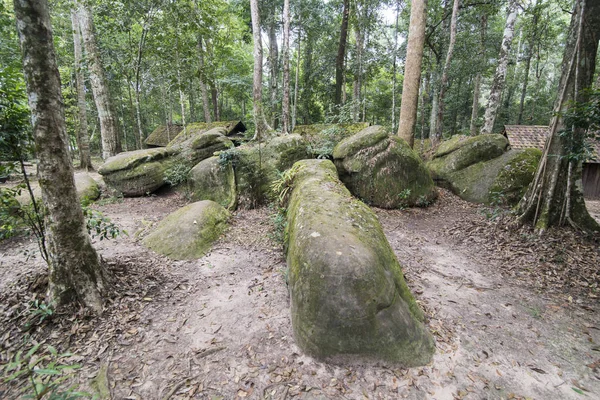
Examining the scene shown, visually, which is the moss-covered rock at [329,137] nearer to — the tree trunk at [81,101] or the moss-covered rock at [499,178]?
the moss-covered rock at [499,178]

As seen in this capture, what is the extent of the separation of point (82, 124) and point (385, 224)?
13.5 meters

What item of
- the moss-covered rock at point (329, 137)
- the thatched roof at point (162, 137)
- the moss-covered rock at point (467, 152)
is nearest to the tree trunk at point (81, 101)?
the thatched roof at point (162, 137)

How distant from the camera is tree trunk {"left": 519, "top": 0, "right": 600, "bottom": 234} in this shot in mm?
4488

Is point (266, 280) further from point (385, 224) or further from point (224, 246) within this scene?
point (385, 224)

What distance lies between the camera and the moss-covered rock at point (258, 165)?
24.8 feet

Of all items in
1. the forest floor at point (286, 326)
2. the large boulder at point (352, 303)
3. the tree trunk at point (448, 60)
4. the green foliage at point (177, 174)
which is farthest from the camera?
the tree trunk at point (448, 60)

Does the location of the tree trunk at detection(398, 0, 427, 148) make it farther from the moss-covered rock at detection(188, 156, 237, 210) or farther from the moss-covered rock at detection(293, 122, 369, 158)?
the moss-covered rock at detection(188, 156, 237, 210)

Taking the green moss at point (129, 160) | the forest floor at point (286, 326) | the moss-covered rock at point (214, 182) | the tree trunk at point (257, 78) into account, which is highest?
the tree trunk at point (257, 78)

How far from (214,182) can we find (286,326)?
5.63 m

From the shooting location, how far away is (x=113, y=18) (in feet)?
32.5

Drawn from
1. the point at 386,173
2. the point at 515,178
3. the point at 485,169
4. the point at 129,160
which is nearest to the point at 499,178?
the point at 515,178

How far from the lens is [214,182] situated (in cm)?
780

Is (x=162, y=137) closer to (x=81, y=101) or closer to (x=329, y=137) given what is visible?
(x=81, y=101)

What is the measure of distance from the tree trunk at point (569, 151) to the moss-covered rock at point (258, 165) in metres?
5.80
